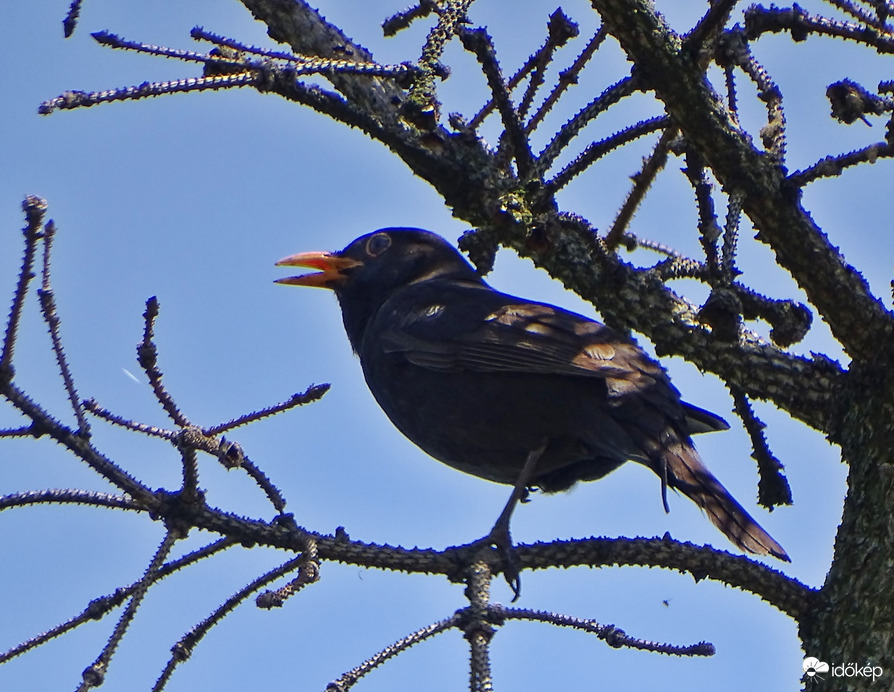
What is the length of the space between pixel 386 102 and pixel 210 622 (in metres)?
2.48

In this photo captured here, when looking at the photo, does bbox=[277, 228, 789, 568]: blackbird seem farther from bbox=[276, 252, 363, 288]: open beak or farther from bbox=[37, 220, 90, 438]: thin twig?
bbox=[37, 220, 90, 438]: thin twig

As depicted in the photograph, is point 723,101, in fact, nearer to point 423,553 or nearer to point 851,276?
point 851,276

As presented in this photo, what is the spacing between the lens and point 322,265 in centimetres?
632

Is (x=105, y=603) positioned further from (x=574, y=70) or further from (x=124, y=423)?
(x=574, y=70)

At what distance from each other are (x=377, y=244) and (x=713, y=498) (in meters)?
2.93

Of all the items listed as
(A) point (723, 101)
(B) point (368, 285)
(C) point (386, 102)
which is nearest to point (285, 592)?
(A) point (723, 101)

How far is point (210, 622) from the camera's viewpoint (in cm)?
302

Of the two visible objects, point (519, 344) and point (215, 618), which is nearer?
point (215, 618)

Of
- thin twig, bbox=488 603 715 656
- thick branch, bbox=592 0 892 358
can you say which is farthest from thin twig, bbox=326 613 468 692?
thick branch, bbox=592 0 892 358

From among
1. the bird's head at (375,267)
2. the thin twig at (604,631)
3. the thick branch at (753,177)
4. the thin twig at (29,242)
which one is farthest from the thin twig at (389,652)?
the bird's head at (375,267)

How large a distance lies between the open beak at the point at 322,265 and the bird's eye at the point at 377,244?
0.13m

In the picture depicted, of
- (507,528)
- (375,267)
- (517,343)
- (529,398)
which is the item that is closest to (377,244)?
(375,267)
